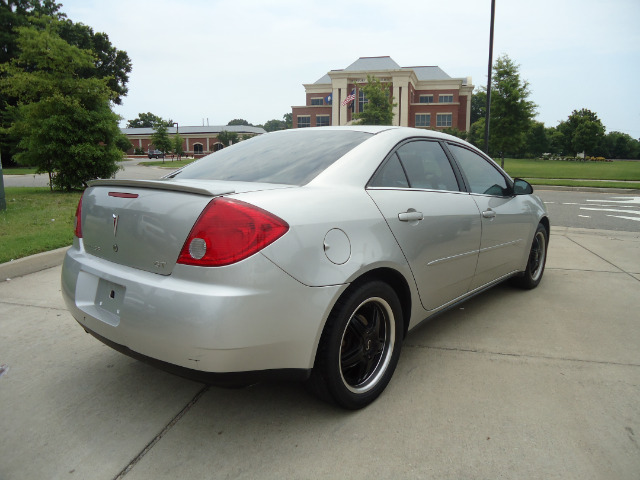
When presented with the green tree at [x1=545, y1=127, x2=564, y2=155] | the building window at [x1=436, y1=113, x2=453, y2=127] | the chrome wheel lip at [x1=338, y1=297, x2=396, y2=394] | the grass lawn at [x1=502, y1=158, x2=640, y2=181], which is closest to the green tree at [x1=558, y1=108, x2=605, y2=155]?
the green tree at [x1=545, y1=127, x2=564, y2=155]

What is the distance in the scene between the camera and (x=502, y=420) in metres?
2.32

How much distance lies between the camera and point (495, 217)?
3604 mm

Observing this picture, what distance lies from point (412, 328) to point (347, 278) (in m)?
0.92

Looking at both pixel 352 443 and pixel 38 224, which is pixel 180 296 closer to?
pixel 352 443

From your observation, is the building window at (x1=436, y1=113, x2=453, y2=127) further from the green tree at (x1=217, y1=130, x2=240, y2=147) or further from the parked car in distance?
the parked car in distance

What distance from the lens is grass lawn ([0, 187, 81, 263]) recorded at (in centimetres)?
557

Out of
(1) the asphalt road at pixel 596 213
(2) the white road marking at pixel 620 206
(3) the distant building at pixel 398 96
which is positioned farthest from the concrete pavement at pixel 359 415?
(3) the distant building at pixel 398 96

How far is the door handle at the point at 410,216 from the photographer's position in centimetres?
257

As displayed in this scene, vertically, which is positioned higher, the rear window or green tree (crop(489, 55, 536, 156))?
green tree (crop(489, 55, 536, 156))

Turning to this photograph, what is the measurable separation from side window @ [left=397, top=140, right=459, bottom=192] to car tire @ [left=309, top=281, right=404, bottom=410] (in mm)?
856

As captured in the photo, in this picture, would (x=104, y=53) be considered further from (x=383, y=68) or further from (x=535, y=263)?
(x=535, y=263)

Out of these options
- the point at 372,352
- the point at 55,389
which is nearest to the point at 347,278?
the point at 372,352

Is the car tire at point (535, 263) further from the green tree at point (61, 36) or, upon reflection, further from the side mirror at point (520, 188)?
the green tree at point (61, 36)

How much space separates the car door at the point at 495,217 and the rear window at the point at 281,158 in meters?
1.10
